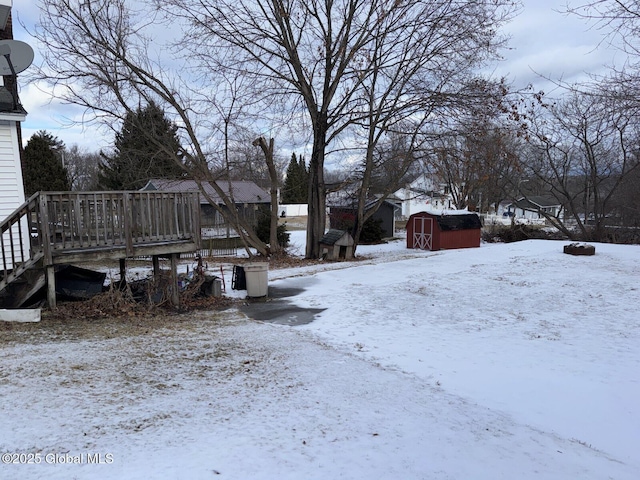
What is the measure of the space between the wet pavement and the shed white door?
15.5 meters

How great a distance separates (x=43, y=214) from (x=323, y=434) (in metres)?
5.72

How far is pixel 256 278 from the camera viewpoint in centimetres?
920

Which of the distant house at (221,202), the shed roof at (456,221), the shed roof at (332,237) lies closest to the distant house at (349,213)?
the shed roof at (456,221)

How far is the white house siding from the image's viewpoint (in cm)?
827

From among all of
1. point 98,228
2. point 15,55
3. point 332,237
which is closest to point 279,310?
point 98,228

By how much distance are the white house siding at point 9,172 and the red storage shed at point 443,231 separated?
1982 centimetres

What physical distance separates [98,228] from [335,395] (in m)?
5.49

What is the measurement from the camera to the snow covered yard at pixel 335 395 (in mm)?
3354

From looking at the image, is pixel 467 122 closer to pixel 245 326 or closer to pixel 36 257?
pixel 245 326

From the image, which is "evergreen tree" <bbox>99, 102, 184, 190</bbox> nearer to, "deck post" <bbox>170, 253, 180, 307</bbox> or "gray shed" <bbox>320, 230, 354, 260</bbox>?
"gray shed" <bbox>320, 230, 354, 260</bbox>

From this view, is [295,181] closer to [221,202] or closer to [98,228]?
[221,202]

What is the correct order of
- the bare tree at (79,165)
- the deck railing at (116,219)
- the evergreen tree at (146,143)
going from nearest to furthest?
the deck railing at (116,219), the evergreen tree at (146,143), the bare tree at (79,165)

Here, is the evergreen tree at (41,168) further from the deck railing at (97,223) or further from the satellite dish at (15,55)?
the deck railing at (97,223)

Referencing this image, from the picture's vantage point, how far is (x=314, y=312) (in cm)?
835
